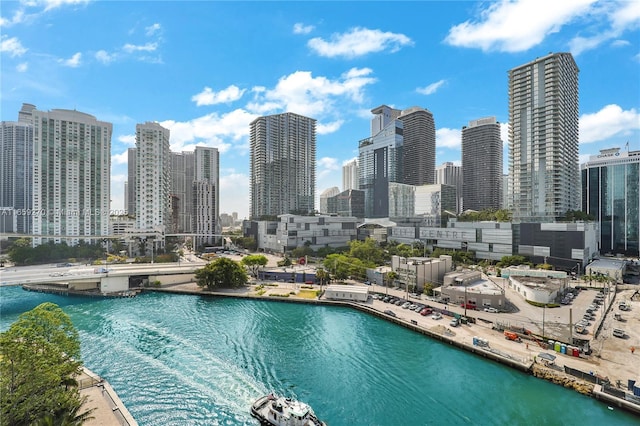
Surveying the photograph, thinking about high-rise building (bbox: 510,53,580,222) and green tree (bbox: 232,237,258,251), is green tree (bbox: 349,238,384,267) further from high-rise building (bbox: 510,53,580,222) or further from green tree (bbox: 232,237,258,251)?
green tree (bbox: 232,237,258,251)

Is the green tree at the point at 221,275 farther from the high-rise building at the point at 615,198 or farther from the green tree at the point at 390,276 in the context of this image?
the high-rise building at the point at 615,198

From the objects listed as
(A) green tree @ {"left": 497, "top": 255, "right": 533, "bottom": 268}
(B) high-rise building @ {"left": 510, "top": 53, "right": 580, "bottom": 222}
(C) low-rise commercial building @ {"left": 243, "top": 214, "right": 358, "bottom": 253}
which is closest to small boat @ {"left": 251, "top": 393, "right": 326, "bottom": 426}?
(A) green tree @ {"left": 497, "top": 255, "right": 533, "bottom": 268}

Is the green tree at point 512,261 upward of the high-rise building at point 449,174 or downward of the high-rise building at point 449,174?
downward

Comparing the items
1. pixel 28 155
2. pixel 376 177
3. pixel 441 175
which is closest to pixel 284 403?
pixel 28 155

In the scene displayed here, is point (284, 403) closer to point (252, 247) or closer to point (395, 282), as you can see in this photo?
point (395, 282)

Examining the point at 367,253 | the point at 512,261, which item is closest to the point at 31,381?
the point at 367,253

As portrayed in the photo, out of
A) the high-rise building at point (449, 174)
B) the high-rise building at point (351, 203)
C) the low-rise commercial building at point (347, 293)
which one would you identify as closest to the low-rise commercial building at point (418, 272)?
the low-rise commercial building at point (347, 293)

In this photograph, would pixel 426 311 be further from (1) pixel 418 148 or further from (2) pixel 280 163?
(1) pixel 418 148
